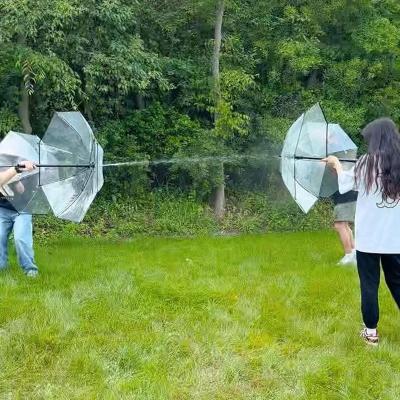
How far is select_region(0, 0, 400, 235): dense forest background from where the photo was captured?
419 inches

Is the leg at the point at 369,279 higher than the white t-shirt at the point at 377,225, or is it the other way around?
the white t-shirt at the point at 377,225

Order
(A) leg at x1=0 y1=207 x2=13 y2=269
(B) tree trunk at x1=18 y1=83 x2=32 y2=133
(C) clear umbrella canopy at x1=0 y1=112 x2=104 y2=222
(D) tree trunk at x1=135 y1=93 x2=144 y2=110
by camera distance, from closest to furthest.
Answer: (C) clear umbrella canopy at x1=0 y1=112 x2=104 y2=222 < (A) leg at x1=0 y1=207 x2=13 y2=269 < (B) tree trunk at x1=18 y1=83 x2=32 y2=133 < (D) tree trunk at x1=135 y1=93 x2=144 y2=110

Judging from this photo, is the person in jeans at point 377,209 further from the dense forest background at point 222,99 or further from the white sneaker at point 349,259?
the dense forest background at point 222,99

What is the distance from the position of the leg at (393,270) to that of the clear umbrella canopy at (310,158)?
5.43 ft

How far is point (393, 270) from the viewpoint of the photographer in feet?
13.8

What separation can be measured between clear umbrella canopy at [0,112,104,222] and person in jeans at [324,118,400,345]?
2957 millimetres

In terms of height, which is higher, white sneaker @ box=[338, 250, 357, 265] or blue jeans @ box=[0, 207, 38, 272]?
blue jeans @ box=[0, 207, 38, 272]

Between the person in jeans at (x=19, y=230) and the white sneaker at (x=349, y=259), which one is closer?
the person in jeans at (x=19, y=230)

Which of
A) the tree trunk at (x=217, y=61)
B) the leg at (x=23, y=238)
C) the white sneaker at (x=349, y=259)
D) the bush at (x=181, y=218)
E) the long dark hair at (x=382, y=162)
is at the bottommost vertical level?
the bush at (x=181, y=218)

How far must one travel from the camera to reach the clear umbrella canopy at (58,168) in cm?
577

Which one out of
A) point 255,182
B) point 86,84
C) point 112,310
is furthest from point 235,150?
point 112,310

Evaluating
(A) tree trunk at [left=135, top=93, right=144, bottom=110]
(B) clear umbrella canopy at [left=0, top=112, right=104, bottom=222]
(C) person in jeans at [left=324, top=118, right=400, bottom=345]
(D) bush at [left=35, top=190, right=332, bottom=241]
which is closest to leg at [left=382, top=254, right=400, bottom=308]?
(C) person in jeans at [left=324, top=118, right=400, bottom=345]

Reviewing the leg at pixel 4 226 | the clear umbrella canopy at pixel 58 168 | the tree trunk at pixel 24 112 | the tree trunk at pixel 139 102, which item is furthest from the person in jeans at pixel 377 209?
the tree trunk at pixel 139 102

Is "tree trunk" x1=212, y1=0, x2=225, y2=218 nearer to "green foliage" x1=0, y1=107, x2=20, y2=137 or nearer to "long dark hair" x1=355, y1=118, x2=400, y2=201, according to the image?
"green foliage" x1=0, y1=107, x2=20, y2=137
